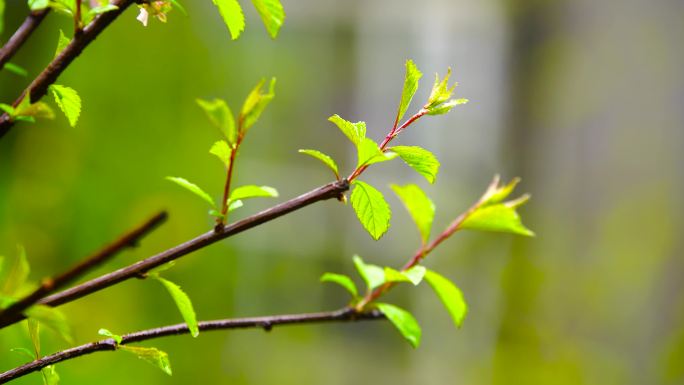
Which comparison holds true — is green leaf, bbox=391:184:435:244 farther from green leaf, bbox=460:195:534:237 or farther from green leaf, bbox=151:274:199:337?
green leaf, bbox=151:274:199:337

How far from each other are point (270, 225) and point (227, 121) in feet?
4.63

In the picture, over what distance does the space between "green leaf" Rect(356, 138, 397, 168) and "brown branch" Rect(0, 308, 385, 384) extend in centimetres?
9

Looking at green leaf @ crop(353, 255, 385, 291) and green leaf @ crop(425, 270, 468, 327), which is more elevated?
green leaf @ crop(353, 255, 385, 291)

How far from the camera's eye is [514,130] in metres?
1.66

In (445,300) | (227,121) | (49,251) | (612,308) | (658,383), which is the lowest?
(658,383)

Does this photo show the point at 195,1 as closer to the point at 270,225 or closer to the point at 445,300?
the point at 270,225

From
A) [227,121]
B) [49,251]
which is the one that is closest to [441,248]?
[49,251]

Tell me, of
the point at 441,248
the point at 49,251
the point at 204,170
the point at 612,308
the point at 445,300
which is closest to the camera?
the point at 445,300

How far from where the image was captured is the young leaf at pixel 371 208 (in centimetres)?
27

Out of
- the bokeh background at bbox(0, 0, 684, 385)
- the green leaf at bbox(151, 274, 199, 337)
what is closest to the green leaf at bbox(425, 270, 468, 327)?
the green leaf at bbox(151, 274, 199, 337)

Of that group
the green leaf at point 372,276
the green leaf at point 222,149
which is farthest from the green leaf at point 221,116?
the green leaf at point 372,276

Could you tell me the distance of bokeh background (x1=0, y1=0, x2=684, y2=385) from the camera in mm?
1288

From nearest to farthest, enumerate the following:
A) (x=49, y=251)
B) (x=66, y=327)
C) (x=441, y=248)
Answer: (x=66, y=327) < (x=49, y=251) < (x=441, y=248)

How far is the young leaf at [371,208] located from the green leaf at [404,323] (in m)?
0.06
